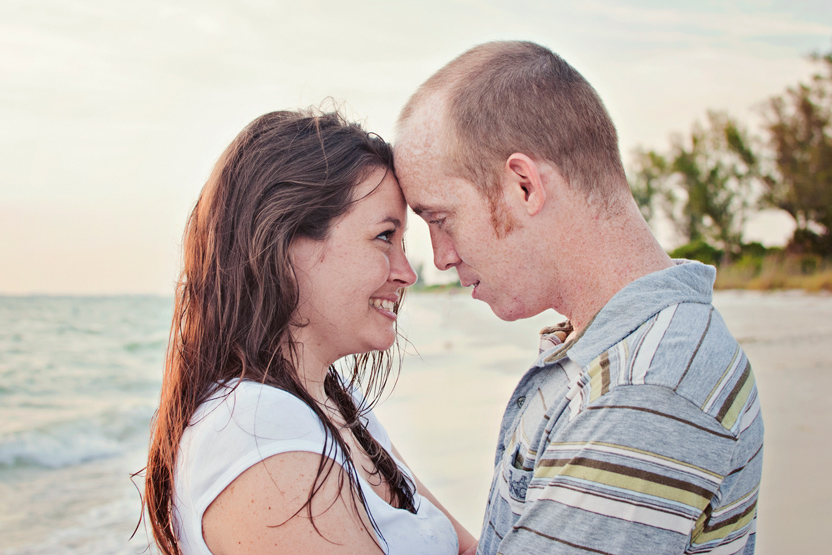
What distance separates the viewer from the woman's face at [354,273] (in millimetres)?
2230

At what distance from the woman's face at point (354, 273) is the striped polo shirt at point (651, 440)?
85 centimetres

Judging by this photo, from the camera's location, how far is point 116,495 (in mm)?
6938

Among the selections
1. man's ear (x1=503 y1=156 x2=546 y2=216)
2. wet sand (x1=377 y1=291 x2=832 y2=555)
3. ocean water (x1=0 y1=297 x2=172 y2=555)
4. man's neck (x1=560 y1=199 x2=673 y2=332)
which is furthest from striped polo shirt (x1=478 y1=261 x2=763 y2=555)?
ocean water (x1=0 y1=297 x2=172 y2=555)

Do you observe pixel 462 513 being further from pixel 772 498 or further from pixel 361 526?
pixel 361 526

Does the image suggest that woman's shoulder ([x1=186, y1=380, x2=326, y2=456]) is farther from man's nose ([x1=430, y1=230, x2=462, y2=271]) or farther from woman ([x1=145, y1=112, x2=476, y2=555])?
man's nose ([x1=430, y1=230, x2=462, y2=271])

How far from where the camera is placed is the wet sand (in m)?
5.16

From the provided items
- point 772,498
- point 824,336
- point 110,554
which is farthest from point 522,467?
point 824,336

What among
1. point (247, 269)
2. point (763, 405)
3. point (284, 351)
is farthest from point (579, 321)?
point (763, 405)

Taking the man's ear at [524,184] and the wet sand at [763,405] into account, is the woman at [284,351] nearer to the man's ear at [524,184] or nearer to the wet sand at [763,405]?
the man's ear at [524,184]

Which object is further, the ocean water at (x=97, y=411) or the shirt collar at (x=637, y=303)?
the ocean water at (x=97, y=411)

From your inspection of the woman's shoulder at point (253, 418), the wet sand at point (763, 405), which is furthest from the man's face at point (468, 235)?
the wet sand at point (763, 405)

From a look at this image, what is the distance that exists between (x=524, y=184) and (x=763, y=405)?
6.93 metres

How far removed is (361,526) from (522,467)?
49 centimetres

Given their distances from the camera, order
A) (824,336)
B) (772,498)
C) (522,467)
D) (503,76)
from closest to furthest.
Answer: (522,467), (503,76), (772,498), (824,336)
